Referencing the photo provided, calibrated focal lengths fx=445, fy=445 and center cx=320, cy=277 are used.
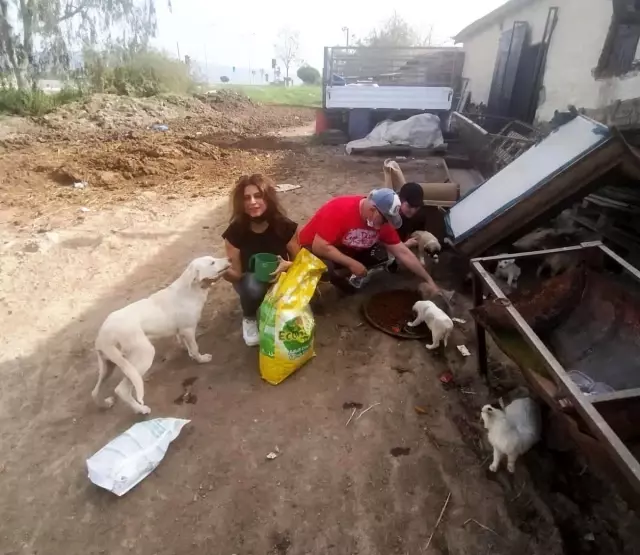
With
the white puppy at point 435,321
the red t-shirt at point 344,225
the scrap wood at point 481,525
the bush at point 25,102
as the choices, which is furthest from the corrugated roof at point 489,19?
the bush at point 25,102

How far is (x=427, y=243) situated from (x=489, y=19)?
9.45 m

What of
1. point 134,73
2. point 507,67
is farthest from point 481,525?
point 134,73

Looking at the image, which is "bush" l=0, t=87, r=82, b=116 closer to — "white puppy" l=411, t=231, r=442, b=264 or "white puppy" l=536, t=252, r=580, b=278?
"white puppy" l=411, t=231, r=442, b=264

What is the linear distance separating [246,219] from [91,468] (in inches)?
74.3

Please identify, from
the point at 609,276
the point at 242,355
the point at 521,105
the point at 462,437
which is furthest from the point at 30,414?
the point at 521,105

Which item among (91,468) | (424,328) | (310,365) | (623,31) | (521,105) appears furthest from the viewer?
(521,105)

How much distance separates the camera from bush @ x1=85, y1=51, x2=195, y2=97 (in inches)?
641

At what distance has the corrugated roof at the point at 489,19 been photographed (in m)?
8.77

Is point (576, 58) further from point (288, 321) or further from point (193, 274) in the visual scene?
point (193, 274)

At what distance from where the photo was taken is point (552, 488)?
2377 mm

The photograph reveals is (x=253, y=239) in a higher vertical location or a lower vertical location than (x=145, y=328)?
higher

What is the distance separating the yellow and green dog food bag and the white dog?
443 mm

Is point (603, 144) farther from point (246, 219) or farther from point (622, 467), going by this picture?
point (246, 219)

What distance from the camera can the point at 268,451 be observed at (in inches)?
102
